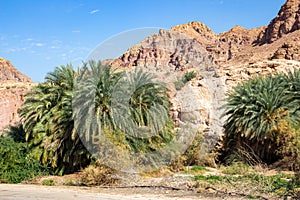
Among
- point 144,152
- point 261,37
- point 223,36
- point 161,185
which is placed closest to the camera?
point 161,185

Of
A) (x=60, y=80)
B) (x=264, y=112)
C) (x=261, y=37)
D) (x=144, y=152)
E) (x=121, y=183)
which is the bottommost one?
(x=121, y=183)

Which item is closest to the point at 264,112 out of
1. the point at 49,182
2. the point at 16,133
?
the point at 49,182

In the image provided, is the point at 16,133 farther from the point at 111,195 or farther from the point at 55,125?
the point at 111,195

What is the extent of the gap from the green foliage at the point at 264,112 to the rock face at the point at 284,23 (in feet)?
181

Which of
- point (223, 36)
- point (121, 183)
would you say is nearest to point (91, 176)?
point (121, 183)

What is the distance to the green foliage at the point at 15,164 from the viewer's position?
1494cm

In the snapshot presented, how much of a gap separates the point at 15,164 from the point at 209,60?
28857 mm

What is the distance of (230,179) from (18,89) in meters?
19.8

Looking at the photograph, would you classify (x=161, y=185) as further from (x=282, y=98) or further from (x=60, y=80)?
(x=282, y=98)

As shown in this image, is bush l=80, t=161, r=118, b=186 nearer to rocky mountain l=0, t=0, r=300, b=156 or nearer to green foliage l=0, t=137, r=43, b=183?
green foliage l=0, t=137, r=43, b=183

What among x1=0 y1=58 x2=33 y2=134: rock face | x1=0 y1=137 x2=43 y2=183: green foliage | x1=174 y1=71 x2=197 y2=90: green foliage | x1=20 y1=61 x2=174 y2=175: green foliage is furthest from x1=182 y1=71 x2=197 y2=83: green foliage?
x1=0 y1=137 x2=43 y2=183: green foliage

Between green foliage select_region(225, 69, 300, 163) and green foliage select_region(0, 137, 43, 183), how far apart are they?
9579mm

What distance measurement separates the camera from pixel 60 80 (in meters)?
16.7

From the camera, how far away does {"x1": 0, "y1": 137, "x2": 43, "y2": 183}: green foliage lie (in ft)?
49.0
